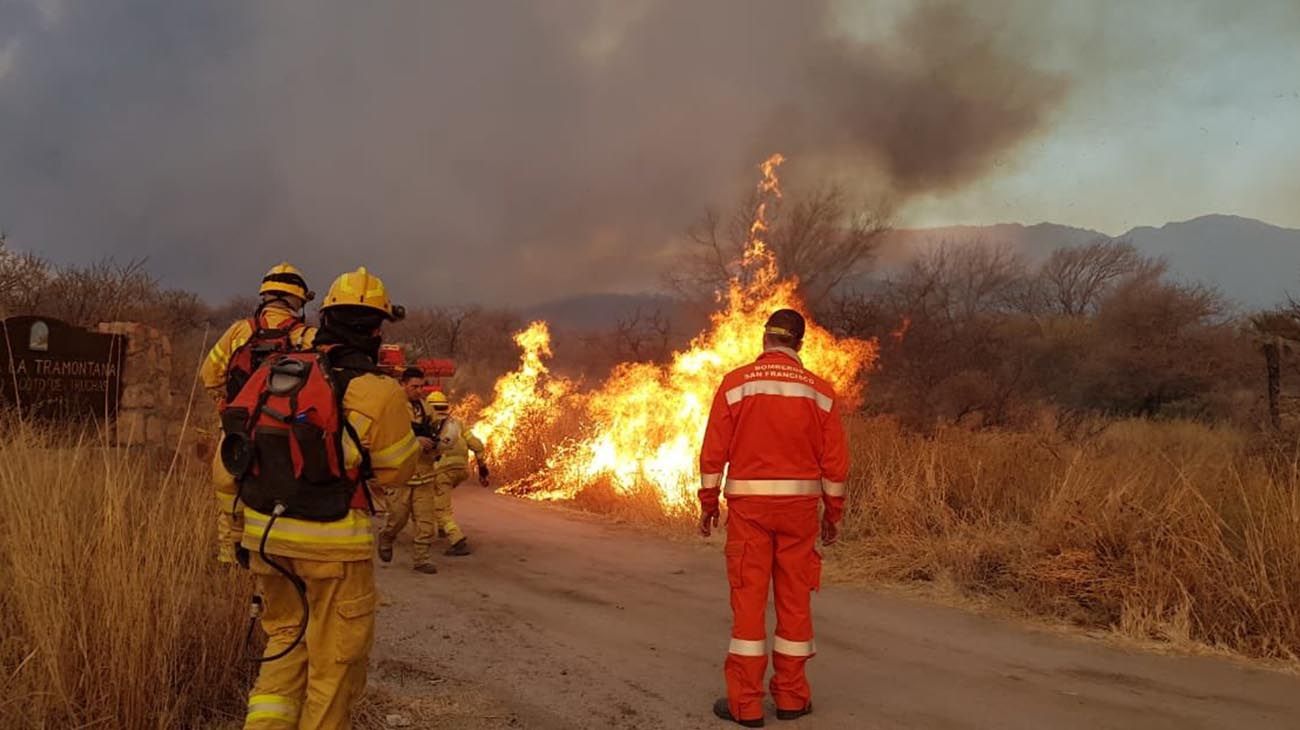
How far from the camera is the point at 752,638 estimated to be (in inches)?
170

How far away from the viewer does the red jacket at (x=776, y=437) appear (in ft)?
14.5

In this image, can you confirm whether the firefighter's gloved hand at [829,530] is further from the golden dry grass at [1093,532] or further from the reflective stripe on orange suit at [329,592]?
the golden dry grass at [1093,532]

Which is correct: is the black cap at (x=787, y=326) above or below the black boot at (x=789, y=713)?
above

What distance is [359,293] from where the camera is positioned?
3.52 m

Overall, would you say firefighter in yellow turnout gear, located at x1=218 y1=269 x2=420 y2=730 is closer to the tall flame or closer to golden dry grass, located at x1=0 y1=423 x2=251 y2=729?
golden dry grass, located at x1=0 y1=423 x2=251 y2=729

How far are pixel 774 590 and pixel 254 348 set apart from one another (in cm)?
324

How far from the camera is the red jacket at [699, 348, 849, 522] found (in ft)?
14.5

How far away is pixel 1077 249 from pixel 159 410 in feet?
140

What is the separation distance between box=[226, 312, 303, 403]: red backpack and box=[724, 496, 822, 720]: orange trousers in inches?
110

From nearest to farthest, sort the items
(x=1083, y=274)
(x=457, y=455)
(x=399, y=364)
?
1. (x=399, y=364)
2. (x=457, y=455)
3. (x=1083, y=274)

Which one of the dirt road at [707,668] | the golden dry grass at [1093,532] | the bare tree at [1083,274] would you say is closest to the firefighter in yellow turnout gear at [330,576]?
the dirt road at [707,668]

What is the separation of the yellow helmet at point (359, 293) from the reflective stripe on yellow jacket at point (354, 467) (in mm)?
355

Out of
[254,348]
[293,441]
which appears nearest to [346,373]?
[293,441]

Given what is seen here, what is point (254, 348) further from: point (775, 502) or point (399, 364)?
point (399, 364)
